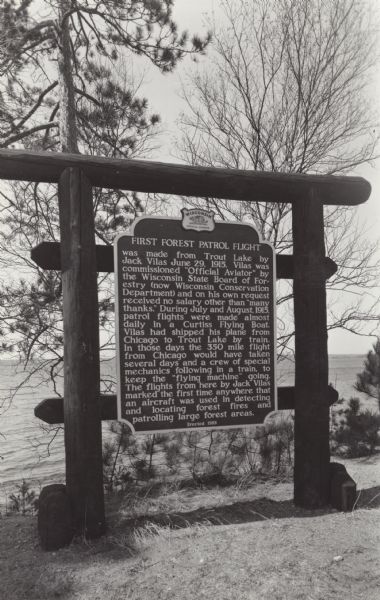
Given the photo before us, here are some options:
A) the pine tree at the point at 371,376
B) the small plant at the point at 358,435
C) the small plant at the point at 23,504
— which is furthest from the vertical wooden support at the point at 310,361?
the pine tree at the point at 371,376

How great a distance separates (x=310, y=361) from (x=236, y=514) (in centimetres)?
150

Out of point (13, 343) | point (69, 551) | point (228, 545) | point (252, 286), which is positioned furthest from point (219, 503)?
point (13, 343)

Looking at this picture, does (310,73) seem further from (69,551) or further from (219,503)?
(69,551)

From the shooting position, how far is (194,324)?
4.56 meters

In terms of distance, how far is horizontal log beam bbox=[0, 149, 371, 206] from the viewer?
4203 millimetres

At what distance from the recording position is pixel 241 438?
806 centimetres

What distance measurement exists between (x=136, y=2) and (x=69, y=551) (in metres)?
7.26

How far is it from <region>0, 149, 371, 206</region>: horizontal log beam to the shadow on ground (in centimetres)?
281

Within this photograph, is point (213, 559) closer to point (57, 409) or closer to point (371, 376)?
point (57, 409)

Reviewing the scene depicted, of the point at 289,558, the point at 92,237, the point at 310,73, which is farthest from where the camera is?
the point at 310,73

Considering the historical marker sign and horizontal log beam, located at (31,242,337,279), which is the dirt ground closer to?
the historical marker sign

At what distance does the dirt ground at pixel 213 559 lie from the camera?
129 inches

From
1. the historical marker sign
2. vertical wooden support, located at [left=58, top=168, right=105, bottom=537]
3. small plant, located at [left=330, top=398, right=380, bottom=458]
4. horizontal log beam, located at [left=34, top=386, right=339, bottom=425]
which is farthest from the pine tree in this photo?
vertical wooden support, located at [left=58, top=168, right=105, bottom=537]

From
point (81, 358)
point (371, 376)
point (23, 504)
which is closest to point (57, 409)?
point (81, 358)
